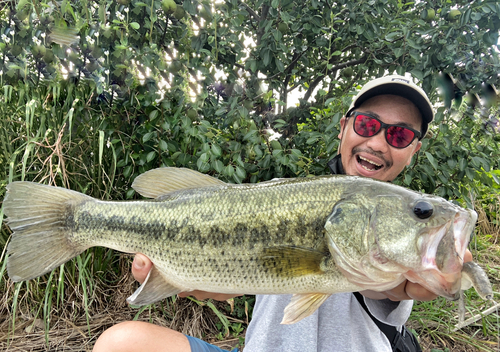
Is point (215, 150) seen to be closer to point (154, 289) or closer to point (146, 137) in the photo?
point (146, 137)

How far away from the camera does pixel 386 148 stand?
6.69 feet

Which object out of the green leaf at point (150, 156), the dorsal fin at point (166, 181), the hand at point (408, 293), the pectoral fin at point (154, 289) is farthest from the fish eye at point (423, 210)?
the green leaf at point (150, 156)

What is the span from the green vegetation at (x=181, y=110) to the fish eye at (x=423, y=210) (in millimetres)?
1463

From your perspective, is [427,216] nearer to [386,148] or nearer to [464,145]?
[386,148]

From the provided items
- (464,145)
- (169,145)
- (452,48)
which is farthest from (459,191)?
(169,145)

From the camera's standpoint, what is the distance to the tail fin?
1.46 meters

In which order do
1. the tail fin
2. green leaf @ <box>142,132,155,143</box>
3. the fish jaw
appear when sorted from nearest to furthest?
1. the fish jaw
2. the tail fin
3. green leaf @ <box>142,132,155,143</box>

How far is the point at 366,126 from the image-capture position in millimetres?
2047

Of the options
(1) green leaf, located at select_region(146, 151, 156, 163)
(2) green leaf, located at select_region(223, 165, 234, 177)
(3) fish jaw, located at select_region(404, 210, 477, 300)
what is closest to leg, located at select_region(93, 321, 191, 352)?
(2) green leaf, located at select_region(223, 165, 234, 177)

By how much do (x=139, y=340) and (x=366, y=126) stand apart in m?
1.94

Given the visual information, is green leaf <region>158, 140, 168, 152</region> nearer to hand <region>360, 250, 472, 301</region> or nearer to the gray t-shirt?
the gray t-shirt

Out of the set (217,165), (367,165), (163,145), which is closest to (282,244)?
(367,165)

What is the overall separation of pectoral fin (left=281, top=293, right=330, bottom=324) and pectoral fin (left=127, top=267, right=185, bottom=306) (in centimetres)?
54

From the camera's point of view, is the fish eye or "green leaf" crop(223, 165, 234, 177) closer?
the fish eye
